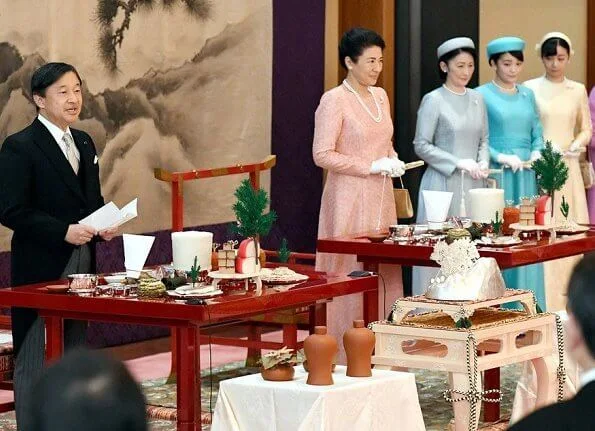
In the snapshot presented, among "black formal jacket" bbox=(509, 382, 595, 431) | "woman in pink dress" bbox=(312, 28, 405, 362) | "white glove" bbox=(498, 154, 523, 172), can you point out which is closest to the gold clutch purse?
"woman in pink dress" bbox=(312, 28, 405, 362)

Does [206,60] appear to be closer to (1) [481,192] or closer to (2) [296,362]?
(1) [481,192]

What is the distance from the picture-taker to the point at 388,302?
22.1ft

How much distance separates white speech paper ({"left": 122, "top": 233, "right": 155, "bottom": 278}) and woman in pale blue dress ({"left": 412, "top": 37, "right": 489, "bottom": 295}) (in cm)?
275

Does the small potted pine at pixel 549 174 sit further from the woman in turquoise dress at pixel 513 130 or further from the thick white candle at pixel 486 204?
the woman in turquoise dress at pixel 513 130

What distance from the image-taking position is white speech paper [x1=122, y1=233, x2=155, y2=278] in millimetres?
4970

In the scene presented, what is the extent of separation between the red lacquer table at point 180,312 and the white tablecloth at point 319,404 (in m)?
0.34

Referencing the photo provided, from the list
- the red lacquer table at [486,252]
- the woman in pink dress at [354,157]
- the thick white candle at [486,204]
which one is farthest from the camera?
the woman in pink dress at [354,157]

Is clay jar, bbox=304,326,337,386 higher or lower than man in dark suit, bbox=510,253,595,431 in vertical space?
lower

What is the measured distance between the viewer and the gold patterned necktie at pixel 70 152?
17.0 feet

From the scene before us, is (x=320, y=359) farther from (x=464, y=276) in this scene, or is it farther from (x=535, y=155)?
(x=535, y=155)

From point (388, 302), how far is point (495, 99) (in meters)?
1.79

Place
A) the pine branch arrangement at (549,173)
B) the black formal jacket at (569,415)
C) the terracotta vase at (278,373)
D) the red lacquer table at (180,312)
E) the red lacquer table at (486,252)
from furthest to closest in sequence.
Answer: the pine branch arrangement at (549,173) < the red lacquer table at (486,252) < the red lacquer table at (180,312) < the terracotta vase at (278,373) < the black formal jacket at (569,415)

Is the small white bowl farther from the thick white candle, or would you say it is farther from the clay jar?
the thick white candle

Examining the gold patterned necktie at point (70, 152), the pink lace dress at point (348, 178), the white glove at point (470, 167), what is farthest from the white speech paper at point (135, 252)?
the white glove at point (470, 167)
